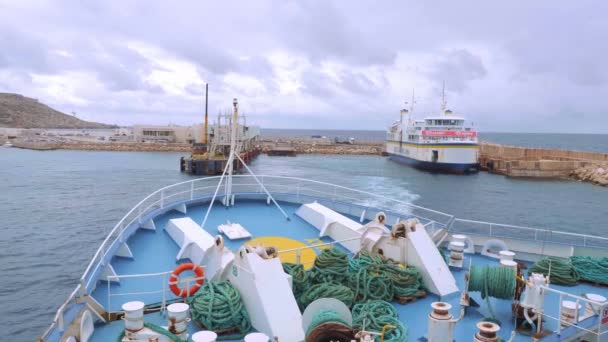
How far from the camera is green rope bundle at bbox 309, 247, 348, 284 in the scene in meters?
6.17

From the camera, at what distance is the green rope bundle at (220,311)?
528 cm

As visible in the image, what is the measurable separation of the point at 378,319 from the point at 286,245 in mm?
3802

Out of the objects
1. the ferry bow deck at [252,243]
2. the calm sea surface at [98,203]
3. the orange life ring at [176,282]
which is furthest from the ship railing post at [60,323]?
the calm sea surface at [98,203]

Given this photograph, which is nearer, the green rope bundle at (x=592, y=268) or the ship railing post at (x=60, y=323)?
the ship railing post at (x=60, y=323)

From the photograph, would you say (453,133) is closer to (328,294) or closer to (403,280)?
(403,280)

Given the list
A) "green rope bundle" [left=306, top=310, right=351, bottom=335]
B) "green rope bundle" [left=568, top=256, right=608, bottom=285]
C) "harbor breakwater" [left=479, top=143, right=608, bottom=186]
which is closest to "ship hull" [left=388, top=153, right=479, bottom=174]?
"harbor breakwater" [left=479, top=143, right=608, bottom=186]

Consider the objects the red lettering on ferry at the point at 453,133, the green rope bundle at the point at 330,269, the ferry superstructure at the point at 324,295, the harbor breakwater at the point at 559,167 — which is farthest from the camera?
the red lettering on ferry at the point at 453,133

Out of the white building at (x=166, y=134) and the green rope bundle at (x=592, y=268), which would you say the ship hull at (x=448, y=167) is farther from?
the white building at (x=166, y=134)

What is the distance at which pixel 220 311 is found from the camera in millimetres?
5387

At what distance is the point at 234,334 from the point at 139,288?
2.14 m

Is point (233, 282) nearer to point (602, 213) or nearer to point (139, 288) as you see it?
point (139, 288)

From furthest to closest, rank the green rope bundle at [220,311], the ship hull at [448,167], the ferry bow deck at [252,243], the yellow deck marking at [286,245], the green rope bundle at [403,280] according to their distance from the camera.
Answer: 1. the ship hull at [448,167]
2. the yellow deck marking at [286,245]
3. the green rope bundle at [403,280]
4. the ferry bow deck at [252,243]
5. the green rope bundle at [220,311]

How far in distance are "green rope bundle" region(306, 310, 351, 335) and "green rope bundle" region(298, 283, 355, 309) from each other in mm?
1194

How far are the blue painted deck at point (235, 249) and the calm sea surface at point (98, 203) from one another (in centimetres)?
532
